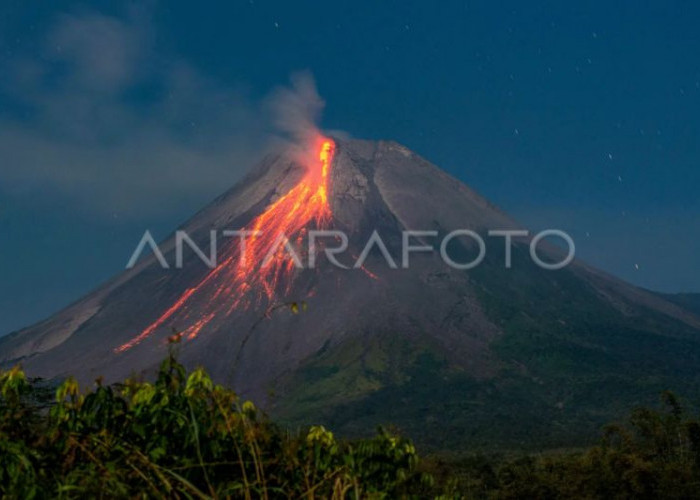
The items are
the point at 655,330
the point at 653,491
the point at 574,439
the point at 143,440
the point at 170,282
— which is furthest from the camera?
the point at 170,282

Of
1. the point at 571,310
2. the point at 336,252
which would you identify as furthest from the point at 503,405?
the point at 336,252

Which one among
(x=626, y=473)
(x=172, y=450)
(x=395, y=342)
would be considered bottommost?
(x=626, y=473)

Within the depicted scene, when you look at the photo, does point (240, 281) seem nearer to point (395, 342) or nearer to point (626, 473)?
point (395, 342)

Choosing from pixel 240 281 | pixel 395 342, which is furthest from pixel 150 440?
pixel 240 281

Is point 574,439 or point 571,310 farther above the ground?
point 571,310

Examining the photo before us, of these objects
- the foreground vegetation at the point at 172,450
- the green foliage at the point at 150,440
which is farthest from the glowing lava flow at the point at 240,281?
the green foliage at the point at 150,440

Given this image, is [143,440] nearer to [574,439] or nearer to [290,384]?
[574,439]

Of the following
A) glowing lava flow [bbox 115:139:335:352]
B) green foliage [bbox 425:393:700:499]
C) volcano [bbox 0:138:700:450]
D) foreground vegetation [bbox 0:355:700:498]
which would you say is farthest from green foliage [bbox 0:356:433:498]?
glowing lava flow [bbox 115:139:335:352]

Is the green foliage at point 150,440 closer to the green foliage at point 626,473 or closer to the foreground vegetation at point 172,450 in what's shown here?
the foreground vegetation at point 172,450
